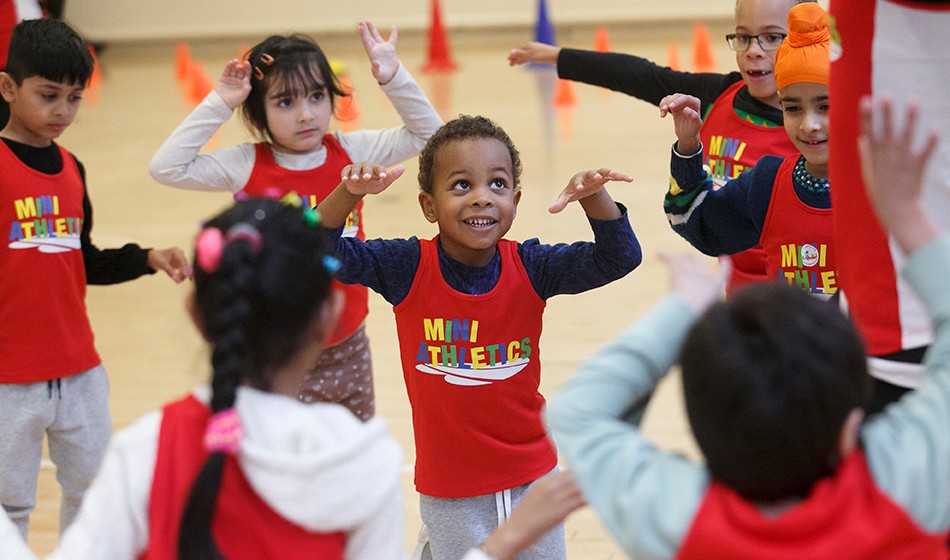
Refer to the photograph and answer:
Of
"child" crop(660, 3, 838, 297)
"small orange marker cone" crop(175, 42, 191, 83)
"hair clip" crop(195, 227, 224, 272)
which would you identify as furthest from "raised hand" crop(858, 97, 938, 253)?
"small orange marker cone" crop(175, 42, 191, 83)

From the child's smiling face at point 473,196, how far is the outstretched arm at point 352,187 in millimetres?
149

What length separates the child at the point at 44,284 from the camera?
9.50 feet

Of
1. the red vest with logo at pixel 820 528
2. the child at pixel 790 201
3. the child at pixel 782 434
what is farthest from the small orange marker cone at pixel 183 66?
the red vest with logo at pixel 820 528

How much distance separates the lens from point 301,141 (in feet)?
10.7

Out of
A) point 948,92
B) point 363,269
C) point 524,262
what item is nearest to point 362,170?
point 363,269

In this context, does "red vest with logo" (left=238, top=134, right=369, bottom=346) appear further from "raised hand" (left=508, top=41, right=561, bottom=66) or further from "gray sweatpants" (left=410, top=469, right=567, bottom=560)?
"gray sweatpants" (left=410, top=469, right=567, bottom=560)

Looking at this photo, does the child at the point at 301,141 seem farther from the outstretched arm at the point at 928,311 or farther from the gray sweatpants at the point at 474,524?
the outstretched arm at the point at 928,311

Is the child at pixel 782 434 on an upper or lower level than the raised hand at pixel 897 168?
lower

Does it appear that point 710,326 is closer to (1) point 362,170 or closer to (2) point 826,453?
(2) point 826,453

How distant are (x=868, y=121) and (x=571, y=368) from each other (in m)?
2.99

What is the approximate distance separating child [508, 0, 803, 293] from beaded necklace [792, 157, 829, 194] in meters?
0.45

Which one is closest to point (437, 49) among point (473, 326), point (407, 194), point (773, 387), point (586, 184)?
point (407, 194)

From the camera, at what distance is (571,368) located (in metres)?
4.31

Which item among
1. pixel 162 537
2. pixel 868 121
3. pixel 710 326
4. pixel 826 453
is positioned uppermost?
pixel 868 121
